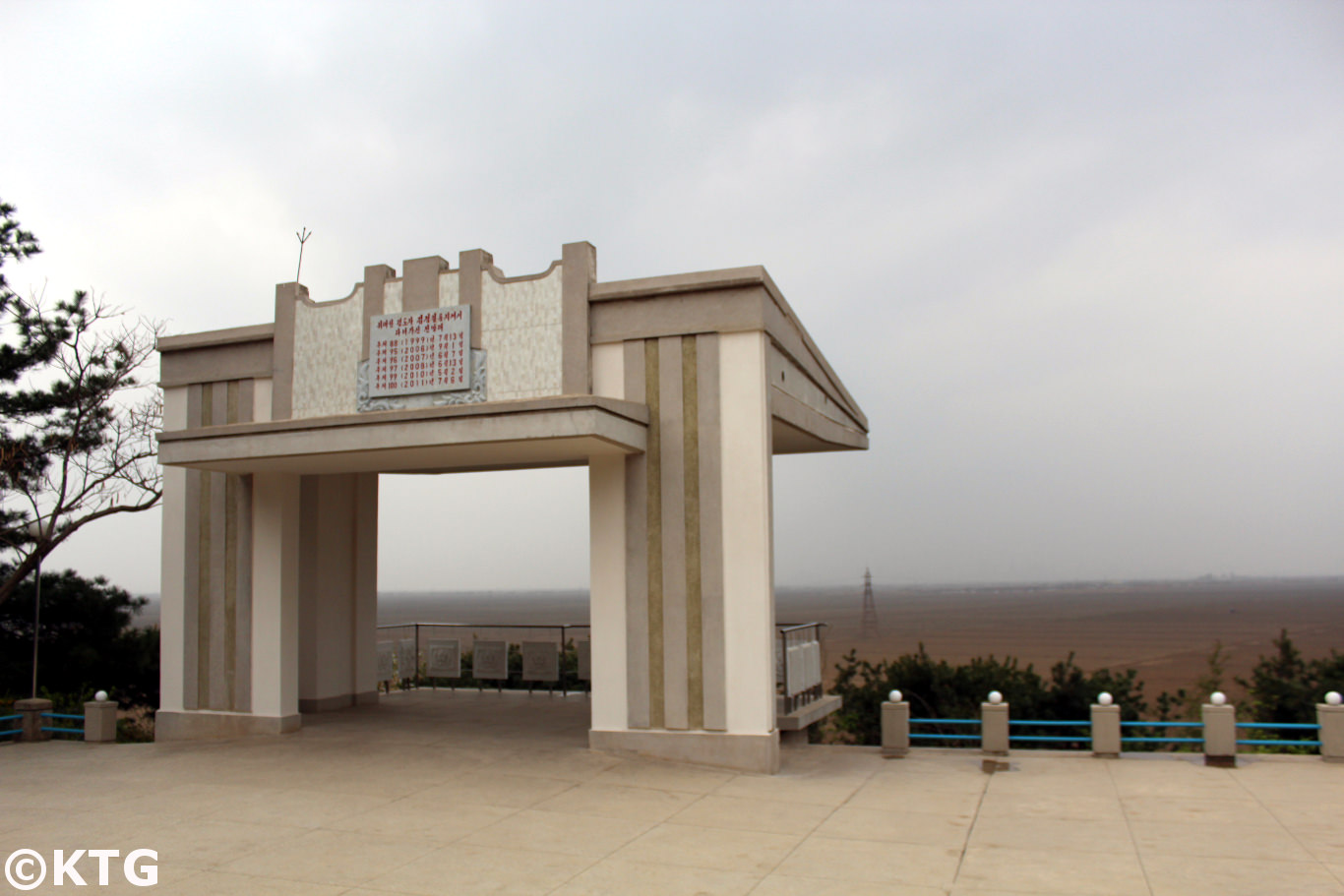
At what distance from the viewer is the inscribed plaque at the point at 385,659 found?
59.7 feet

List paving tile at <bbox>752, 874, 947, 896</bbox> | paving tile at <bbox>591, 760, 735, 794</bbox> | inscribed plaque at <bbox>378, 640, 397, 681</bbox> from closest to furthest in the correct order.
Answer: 1. paving tile at <bbox>752, 874, 947, 896</bbox>
2. paving tile at <bbox>591, 760, 735, 794</bbox>
3. inscribed plaque at <bbox>378, 640, 397, 681</bbox>

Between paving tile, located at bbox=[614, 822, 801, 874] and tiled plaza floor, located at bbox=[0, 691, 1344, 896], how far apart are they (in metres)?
0.03

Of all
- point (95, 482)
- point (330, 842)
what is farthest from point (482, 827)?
point (95, 482)

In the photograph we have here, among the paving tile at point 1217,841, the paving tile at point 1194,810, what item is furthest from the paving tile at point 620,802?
the paving tile at point 1194,810

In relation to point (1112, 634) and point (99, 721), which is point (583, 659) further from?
point (1112, 634)

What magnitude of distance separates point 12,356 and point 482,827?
1586cm

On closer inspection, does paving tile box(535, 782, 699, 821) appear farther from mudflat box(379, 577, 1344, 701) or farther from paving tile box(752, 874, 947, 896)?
mudflat box(379, 577, 1344, 701)

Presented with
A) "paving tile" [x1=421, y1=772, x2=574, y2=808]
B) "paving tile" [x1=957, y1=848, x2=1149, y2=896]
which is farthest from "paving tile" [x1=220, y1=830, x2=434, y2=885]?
"paving tile" [x1=957, y1=848, x2=1149, y2=896]

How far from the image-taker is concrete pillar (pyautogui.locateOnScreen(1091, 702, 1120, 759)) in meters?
12.4

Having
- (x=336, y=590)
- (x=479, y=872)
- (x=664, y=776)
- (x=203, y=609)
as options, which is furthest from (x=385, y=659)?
(x=479, y=872)

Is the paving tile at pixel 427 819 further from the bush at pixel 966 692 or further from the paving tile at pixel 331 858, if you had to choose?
the bush at pixel 966 692

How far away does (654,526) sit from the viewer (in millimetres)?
12094

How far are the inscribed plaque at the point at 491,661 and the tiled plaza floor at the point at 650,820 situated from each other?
4505 millimetres

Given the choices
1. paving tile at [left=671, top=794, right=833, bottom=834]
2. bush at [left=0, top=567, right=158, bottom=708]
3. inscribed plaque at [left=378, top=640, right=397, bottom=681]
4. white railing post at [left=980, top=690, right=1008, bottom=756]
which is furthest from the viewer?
bush at [left=0, top=567, right=158, bottom=708]
